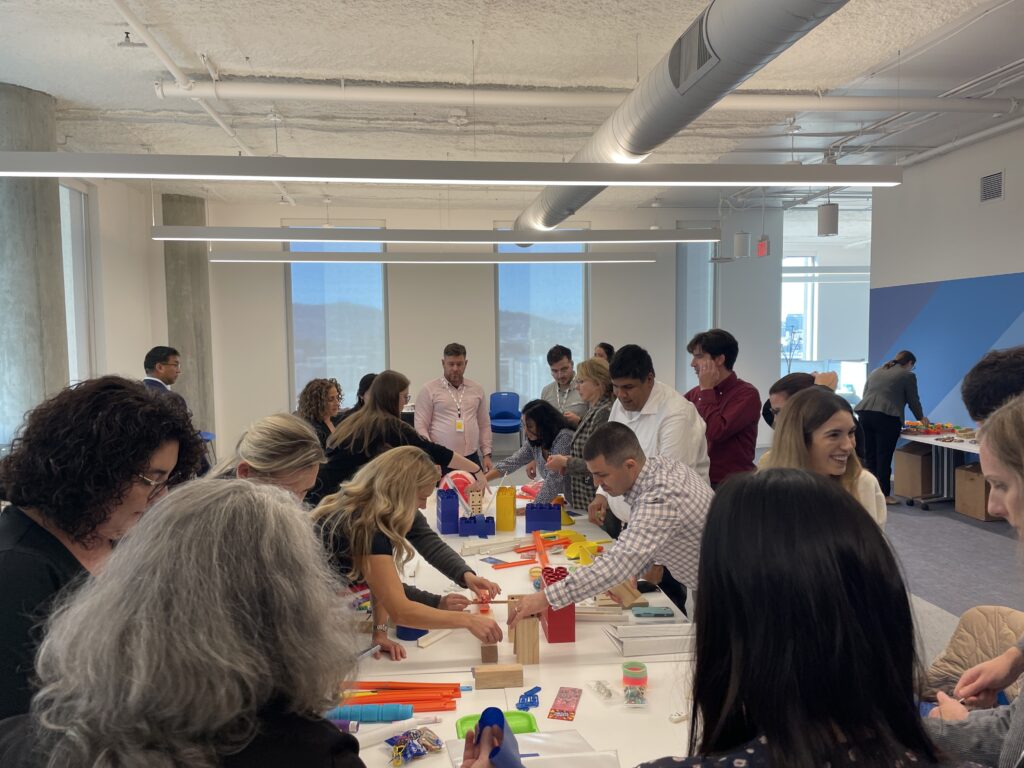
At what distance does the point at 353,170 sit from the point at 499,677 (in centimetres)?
248

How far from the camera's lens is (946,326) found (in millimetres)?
7176

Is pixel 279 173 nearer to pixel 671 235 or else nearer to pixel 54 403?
pixel 54 403

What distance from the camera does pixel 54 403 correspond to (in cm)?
136

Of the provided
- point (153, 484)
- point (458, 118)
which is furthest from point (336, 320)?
point (153, 484)

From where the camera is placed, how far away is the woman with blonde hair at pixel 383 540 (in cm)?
218

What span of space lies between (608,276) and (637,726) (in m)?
9.03

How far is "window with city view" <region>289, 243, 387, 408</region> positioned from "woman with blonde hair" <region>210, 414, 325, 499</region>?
7.93 meters

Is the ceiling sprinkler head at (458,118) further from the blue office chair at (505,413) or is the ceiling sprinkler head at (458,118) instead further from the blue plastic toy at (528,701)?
the blue plastic toy at (528,701)

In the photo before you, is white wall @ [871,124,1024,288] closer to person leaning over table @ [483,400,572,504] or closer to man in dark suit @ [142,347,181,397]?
person leaning over table @ [483,400,572,504]

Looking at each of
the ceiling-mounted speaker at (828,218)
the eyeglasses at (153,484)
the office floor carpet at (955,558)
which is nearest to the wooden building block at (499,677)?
the eyeglasses at (153,484)

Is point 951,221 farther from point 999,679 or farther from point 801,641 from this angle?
point 801,641

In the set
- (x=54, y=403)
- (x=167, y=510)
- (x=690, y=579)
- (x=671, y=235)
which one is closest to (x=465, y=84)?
(x=671, y=235)

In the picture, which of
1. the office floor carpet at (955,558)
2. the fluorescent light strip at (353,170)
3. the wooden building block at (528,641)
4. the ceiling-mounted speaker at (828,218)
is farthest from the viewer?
the ceiling-mounted speaker at (828,218)

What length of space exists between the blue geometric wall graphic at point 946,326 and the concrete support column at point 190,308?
8.33m
